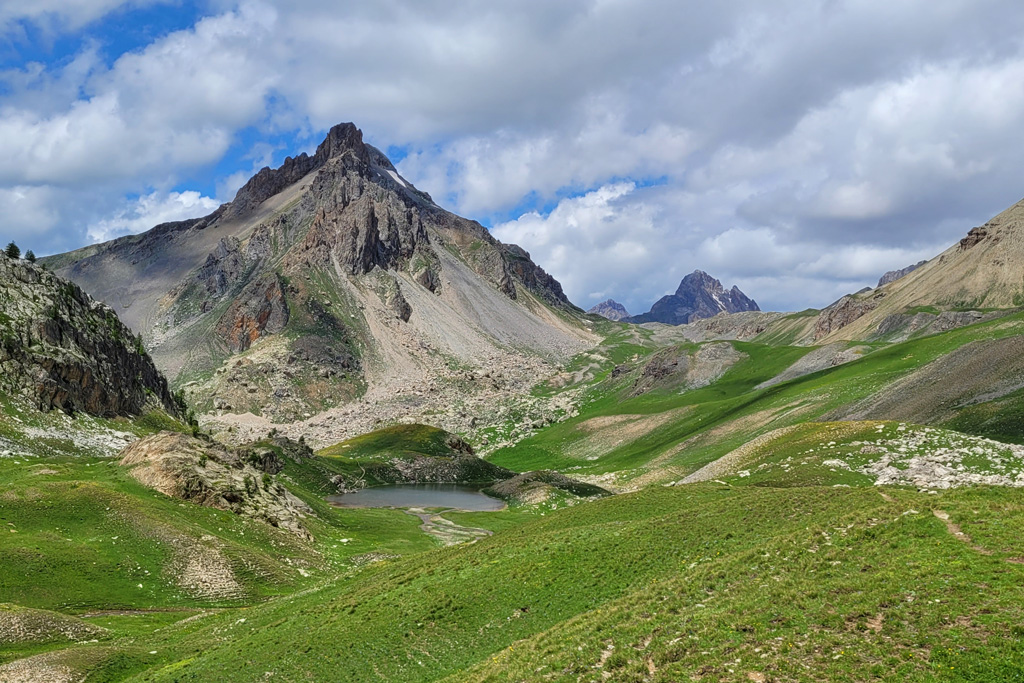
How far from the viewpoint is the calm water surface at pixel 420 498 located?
120375 millimetres

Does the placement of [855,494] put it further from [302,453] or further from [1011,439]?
[302,453]

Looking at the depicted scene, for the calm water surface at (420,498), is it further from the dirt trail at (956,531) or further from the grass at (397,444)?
the dirt trail at (956,531)

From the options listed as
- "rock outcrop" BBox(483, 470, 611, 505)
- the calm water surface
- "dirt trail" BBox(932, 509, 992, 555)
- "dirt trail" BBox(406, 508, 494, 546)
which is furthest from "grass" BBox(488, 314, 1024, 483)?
"dirt trail" BBox(932, 509, 992, 555)

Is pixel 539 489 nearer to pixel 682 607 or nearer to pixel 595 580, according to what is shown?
pixel 595 580

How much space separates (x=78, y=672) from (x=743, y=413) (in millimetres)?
122287

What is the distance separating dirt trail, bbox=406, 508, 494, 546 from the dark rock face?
51498mm

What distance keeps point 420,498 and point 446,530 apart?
36.8 metres

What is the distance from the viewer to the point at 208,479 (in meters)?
73.5

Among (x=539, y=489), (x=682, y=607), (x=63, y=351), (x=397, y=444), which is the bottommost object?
(x=539, y=489)

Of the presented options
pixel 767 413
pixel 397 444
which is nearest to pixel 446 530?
pixel 767 413

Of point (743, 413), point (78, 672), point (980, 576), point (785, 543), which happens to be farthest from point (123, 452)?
point (743, 413)

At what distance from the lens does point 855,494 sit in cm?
4281

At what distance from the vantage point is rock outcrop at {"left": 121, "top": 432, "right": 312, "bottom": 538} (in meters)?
71.4

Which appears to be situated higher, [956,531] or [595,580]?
[956,531]
